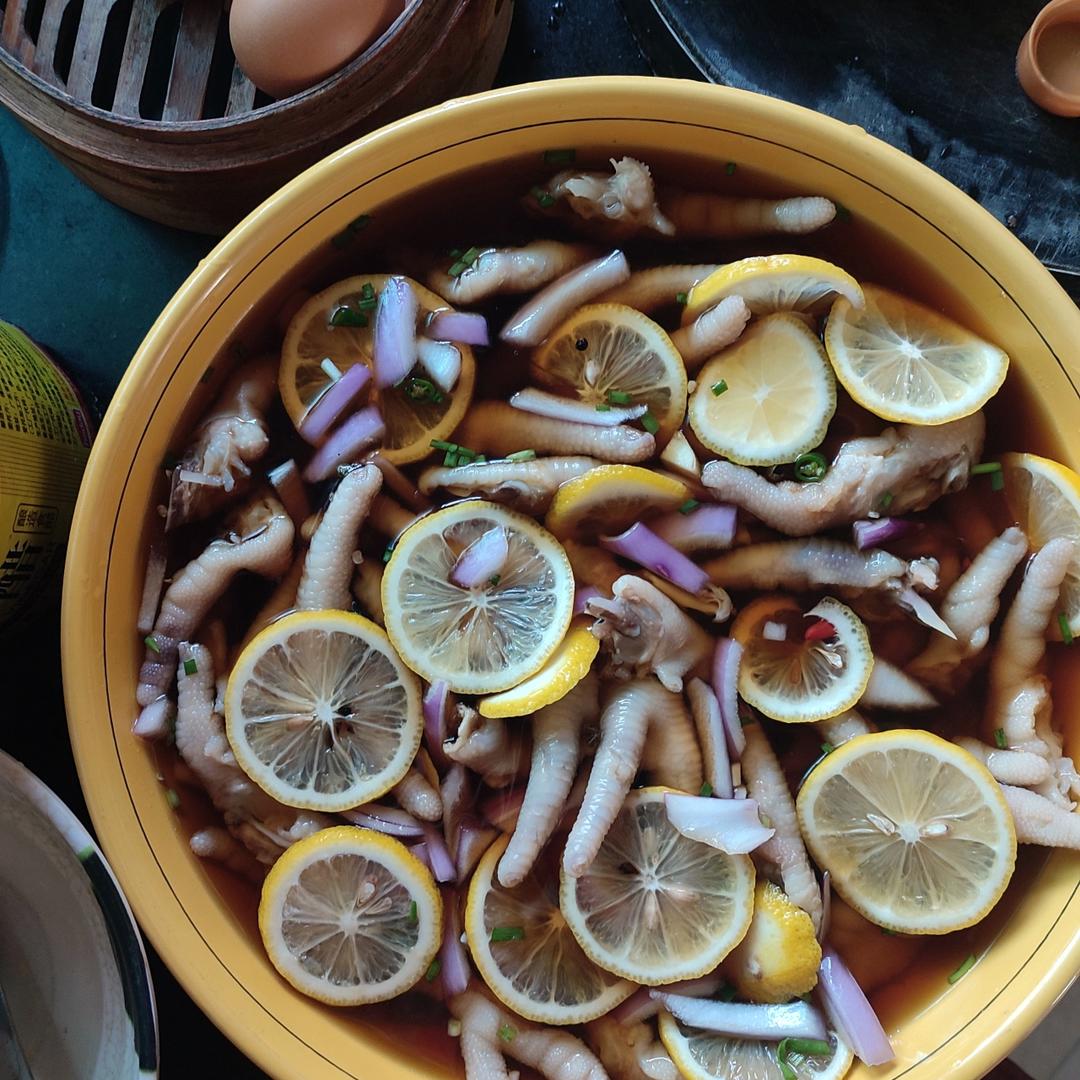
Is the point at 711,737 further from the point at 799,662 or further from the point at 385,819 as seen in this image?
the point at 385,819

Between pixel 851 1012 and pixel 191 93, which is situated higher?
pixel 191 93

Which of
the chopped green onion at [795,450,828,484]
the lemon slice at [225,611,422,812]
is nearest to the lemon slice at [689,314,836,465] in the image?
the chopped green onion at [795,450,828,484]

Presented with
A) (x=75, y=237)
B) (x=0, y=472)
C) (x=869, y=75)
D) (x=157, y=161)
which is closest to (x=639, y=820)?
(x=0, y=472)

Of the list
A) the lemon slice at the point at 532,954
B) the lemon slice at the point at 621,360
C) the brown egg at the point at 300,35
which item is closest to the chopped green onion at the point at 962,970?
the lemon slice at the point at 532,954

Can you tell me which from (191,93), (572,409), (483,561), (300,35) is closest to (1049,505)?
(572,409)

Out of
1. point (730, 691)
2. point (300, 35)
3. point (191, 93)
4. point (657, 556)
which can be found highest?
point (300, 35)

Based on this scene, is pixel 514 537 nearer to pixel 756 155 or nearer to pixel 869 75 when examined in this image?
pixel 756 155
